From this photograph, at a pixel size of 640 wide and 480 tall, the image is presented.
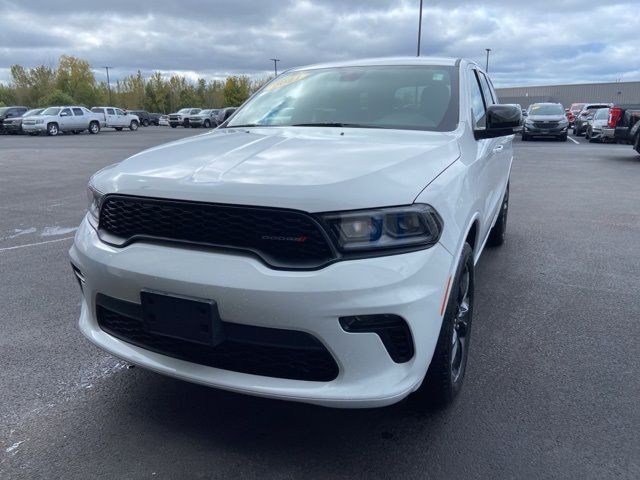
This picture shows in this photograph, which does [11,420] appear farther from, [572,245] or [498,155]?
[572,245]

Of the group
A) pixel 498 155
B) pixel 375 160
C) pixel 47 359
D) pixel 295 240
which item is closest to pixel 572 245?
pixel 498 155

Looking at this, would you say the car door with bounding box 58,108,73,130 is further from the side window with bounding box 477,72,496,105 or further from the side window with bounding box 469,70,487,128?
the side window with bounding box 469,70,487,128

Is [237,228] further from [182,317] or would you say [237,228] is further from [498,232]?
[498,232]

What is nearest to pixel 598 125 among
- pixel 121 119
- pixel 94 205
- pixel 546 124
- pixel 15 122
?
pixel 546 124

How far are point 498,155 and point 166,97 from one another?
86.8 meters

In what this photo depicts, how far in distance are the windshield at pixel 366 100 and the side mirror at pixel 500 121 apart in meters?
0.21

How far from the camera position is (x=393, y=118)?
3.36 meters

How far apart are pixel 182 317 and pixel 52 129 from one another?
116 feet

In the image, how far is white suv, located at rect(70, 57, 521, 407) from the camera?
6.66 feet

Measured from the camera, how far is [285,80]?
4.28m

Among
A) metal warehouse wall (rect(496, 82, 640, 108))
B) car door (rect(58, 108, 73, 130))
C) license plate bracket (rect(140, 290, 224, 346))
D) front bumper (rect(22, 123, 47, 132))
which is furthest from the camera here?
metal warehouse wall (rect(496, 82, 640, 108))

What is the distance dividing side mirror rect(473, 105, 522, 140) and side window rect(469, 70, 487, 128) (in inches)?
5.5

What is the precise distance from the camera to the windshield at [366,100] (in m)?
3.33

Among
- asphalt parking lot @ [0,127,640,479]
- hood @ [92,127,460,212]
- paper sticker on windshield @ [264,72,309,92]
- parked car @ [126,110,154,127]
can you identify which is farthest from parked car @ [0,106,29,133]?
hood @ [92,127,460,212]
